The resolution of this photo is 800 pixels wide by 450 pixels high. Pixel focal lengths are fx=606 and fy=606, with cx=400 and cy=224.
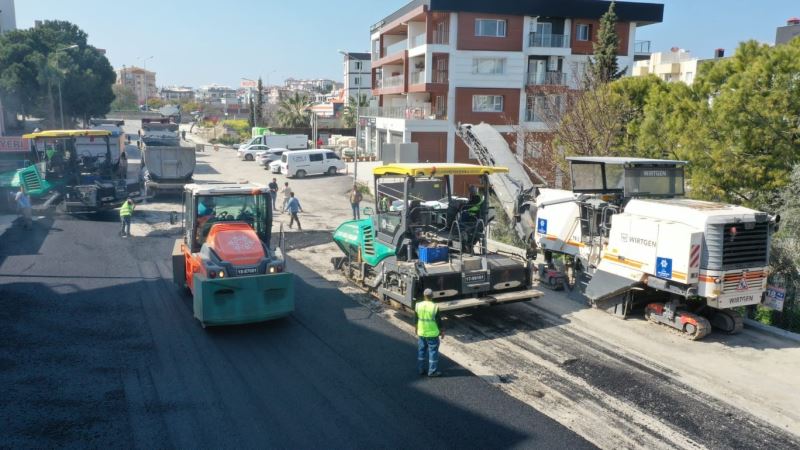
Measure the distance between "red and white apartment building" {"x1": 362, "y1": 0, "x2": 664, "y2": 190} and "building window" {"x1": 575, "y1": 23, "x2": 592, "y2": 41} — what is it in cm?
6

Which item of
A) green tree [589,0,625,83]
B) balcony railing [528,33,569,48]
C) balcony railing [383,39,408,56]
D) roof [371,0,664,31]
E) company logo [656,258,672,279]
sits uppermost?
roof [371,0,664,31]

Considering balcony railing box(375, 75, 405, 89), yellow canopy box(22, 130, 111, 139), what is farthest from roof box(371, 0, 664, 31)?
yellow canopy box(22, 130, 111, 139)

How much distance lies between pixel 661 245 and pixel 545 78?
91.3 feet

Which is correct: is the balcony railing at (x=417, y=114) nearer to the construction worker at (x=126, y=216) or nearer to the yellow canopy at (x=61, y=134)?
the yellow canopy at (x=61, y=134)

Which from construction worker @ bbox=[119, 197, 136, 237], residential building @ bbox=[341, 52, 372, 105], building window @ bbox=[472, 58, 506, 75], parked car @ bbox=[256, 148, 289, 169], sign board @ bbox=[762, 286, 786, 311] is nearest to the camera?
sign board @ bbox=[762, 286, 786, 311]

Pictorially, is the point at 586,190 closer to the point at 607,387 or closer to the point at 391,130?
the point at 607,387

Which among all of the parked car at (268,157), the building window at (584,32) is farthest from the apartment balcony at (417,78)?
the building window at (584,32)

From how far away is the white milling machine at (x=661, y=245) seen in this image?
410 inches

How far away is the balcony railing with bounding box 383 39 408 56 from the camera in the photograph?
4150 centimetres

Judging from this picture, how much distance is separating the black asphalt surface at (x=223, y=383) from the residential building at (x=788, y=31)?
3242 cm

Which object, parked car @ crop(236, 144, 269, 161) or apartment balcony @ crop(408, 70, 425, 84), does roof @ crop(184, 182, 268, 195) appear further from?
parked car @ crop(236, 144, 269, 161)

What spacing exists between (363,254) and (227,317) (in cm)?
359

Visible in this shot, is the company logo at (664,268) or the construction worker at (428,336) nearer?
the construction worker at (428,336)

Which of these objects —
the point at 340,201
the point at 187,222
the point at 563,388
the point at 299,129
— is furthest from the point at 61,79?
the point at 563,388
